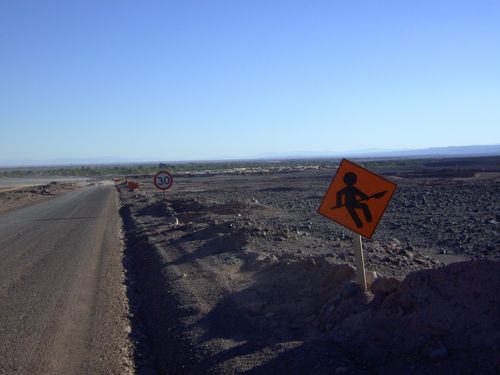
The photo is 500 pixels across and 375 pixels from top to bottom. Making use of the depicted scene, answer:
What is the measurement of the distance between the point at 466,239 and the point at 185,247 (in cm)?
666

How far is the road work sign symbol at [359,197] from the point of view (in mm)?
7082

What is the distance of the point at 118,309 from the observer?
357 inches

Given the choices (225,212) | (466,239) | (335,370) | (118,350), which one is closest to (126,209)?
(225,212)

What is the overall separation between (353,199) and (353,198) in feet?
0.04

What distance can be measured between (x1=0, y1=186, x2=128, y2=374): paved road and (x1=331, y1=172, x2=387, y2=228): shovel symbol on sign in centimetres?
304

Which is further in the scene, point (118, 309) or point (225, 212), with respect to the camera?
point (225, 212)

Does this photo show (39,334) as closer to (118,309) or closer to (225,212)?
(118,309)

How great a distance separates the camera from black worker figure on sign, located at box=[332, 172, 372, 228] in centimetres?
716

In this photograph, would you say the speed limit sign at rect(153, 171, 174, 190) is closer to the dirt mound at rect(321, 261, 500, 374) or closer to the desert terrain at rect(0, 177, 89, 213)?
the desert terrain at rect(0, 177, 89, 213)

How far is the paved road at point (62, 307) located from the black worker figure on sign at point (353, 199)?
304 cm

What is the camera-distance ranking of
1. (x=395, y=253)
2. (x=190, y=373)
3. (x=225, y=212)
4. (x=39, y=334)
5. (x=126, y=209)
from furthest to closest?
1. (x=126, y=209)
2. (x=225, y=212)
3. (x=395, y=253)
4. (x=39, y=334)
5. (x=190, y=373)

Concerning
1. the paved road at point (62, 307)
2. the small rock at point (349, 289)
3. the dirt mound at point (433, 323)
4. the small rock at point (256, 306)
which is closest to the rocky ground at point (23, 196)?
the paved road at point (62, 307)

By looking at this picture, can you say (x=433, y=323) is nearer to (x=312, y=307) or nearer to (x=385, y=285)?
(x=385, y=285)

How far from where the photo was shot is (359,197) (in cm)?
715
